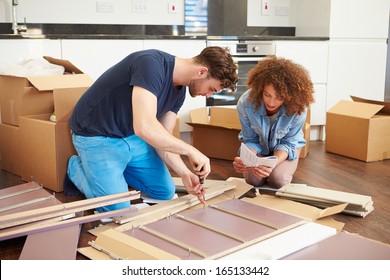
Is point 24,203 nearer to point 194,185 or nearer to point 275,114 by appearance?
point 194,185

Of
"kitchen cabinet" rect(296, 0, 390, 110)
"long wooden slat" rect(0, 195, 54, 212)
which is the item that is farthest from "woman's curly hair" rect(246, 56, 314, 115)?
"kitchen cabinet" rect(296, 0, 390, 110)

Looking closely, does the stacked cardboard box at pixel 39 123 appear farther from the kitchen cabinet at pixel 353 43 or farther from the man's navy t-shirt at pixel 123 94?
the kitchen cabinet at pixel 353 43

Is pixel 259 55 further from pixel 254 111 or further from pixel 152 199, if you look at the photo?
pixel 152 199

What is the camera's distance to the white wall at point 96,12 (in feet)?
13.5

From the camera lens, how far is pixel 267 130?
2711 millimetres

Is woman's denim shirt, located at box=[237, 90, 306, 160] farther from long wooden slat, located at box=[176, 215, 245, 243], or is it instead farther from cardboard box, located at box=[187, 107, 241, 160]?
long wooden slat, located at box=[176, 215, 245, 243]

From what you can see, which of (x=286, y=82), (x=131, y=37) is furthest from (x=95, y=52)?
(x=286, y=82)

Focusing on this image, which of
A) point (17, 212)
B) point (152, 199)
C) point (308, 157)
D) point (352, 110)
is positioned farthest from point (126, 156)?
point (352, 110)

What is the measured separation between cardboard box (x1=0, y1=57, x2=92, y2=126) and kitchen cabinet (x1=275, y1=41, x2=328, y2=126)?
6.22ft

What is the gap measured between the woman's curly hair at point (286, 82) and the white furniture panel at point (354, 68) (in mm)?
1910

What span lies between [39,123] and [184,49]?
163 centimetres

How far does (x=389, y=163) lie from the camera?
3.44 m

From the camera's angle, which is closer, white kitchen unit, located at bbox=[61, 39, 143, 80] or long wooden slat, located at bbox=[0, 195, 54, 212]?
long wooden slat, located at bbox=[0, 195, 54, 212]

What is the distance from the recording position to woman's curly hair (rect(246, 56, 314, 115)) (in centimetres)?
248
